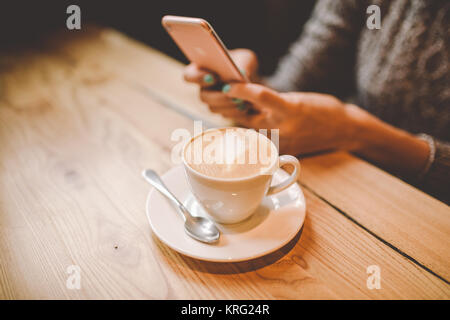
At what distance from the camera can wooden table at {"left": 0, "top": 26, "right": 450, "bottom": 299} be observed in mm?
476

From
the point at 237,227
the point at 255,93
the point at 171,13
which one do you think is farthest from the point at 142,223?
the point at 171,13

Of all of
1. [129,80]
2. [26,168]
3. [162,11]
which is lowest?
[26,168]

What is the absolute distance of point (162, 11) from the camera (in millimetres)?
2531

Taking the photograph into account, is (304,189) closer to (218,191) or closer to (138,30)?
(218,191)

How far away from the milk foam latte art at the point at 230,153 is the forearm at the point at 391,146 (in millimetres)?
411

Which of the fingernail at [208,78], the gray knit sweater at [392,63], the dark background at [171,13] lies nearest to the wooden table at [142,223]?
the fingernail at [208,78]

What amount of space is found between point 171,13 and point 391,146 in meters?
2.20

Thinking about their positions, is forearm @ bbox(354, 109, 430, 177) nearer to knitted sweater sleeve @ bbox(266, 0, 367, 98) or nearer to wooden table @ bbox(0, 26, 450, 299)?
wooden table @ bbox(0, 26, 450, 299)

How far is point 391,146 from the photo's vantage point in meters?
0.86

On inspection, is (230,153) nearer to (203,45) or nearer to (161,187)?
(161,187)

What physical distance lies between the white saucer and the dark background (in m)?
1.31

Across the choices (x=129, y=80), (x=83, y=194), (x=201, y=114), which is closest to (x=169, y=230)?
(x=83, y=194)

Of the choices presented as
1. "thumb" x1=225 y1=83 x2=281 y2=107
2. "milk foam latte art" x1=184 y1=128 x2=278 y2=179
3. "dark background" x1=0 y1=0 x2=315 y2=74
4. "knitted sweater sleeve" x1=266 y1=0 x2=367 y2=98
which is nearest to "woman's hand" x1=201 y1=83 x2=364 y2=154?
"thumb" x1=225 y1=83 x2=281 y2=107

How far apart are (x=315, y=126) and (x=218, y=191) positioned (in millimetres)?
422
